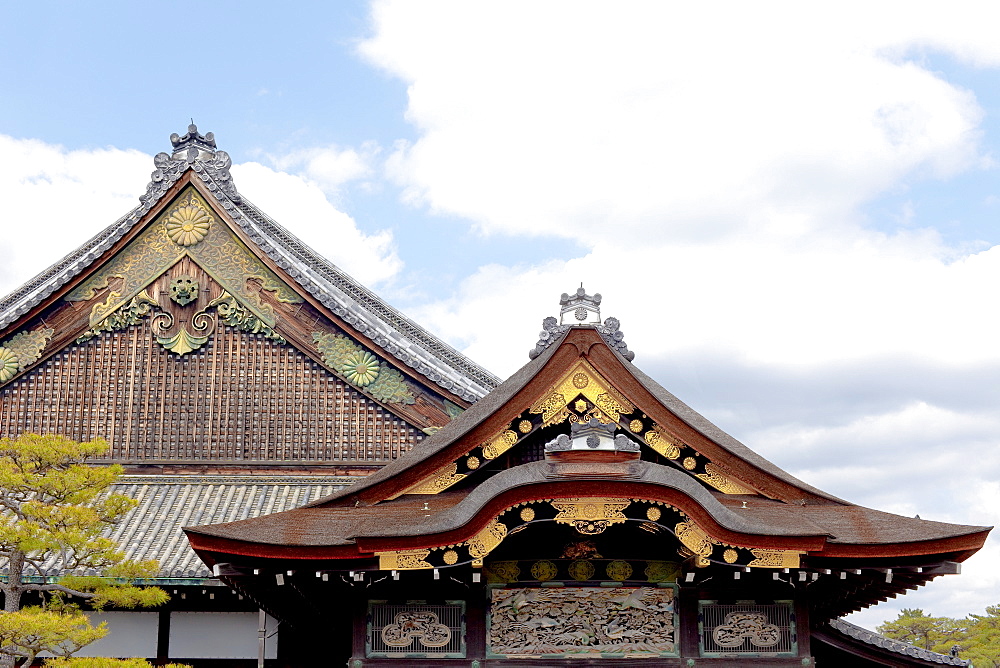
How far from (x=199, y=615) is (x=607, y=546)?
5480mm

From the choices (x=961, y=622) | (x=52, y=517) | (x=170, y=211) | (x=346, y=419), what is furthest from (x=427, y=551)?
(x=961, y=622)

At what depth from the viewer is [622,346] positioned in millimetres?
11211

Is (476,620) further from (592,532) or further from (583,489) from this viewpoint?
(583,489)

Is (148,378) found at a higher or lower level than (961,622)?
higher

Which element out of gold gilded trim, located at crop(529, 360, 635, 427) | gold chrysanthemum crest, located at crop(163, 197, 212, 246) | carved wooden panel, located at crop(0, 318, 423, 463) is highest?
gold chrysanthemum crest, located at crop(163, 197, 212, 246)

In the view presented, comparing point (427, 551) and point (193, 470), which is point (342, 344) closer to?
point (193, 470)

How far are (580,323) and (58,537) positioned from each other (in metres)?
5.37

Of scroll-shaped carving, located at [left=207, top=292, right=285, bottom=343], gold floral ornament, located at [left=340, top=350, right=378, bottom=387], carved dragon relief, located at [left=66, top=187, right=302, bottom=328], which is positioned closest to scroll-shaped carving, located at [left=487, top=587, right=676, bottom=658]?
gold floral ornament, located at [left=340, top=350, right=378, bottom=387]

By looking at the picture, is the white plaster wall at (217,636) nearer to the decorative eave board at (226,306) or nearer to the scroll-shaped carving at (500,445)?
the decorative eave board at (226,306)

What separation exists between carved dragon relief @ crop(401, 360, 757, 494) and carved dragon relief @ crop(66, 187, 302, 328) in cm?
646

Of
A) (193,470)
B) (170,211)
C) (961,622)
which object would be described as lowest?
(961,622)

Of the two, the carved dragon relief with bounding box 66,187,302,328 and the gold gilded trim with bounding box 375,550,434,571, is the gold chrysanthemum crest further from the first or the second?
the gold gilded trim with bounding box 375,550,434,571

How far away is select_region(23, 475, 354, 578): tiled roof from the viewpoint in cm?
1272

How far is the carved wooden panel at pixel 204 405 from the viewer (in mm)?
14844
